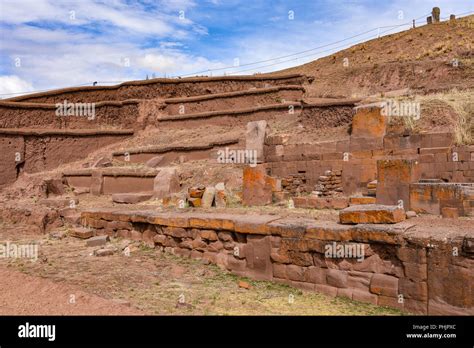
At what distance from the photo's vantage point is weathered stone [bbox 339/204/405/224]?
5031 mm

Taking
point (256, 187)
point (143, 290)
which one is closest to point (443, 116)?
point (256, 187)

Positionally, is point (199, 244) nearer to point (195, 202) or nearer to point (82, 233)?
point (195, 202)

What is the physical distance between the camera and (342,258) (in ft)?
16.4

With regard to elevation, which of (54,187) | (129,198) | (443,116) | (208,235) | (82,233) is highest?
(443,116)

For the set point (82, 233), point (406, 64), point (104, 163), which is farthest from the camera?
point (406, 64)

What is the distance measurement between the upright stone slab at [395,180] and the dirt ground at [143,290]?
3.48m

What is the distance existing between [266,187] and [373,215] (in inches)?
192

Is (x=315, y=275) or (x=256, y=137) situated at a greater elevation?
(x=256, y=137)


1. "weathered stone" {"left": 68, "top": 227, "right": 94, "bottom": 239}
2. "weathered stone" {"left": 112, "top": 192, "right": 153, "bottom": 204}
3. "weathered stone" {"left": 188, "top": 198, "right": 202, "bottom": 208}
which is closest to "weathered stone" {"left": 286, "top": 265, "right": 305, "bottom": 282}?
"weathered stone" {"left": 188, "top": 198, "right": 202, "bottom": 208}

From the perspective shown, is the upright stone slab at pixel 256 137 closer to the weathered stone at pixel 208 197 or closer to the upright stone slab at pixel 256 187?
the upright stone slab at pixel 256 187

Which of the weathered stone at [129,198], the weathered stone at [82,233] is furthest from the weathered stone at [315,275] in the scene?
the weathered stone at [129,198]

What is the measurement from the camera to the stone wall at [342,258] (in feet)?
13.9
